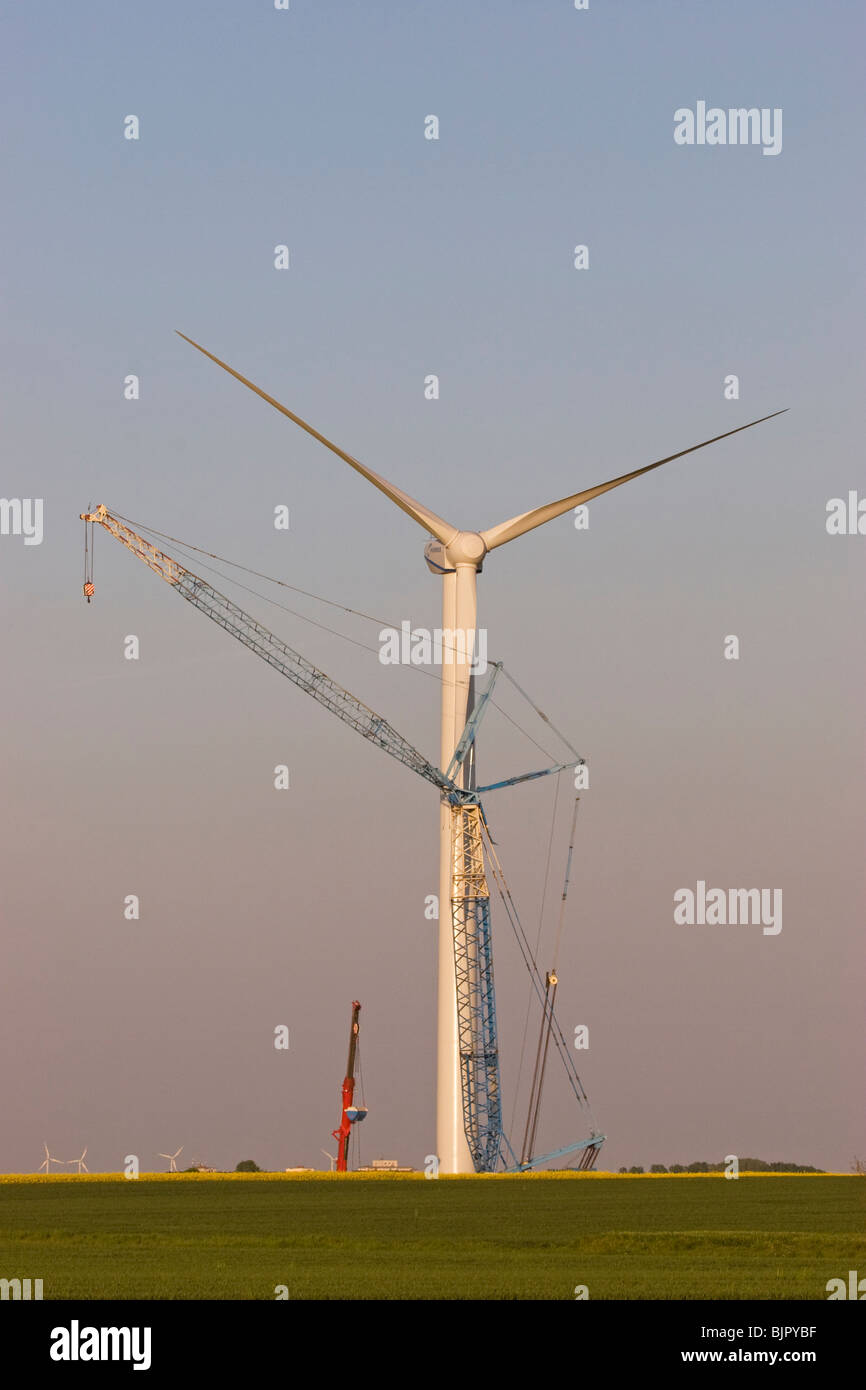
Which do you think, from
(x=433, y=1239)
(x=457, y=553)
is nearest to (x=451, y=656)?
(x=457, y=553)

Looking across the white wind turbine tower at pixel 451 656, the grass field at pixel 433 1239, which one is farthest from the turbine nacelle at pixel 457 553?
the grass field at pixel 433 1239

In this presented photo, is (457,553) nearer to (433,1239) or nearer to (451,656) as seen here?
(451,656)

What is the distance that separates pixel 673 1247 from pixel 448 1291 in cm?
1753

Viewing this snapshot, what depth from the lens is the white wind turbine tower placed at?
123 meters

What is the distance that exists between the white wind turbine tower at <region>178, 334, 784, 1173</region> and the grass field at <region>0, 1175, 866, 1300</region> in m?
16.5

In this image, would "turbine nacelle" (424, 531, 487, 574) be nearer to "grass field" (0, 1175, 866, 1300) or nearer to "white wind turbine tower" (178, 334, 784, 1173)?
"white wind turbine tower" (178, 334, 784, 1173)

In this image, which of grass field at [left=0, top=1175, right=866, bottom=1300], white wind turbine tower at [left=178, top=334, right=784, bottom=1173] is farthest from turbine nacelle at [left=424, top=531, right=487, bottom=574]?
grass field at [left=0, top=1175, right=866, bottom=1300]

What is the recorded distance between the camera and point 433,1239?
6216 cm

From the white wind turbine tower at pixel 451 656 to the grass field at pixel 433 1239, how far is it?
16.5 metres

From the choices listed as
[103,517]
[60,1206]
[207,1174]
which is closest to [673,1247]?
[60,1206]

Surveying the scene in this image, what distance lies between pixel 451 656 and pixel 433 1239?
68.0 meters
